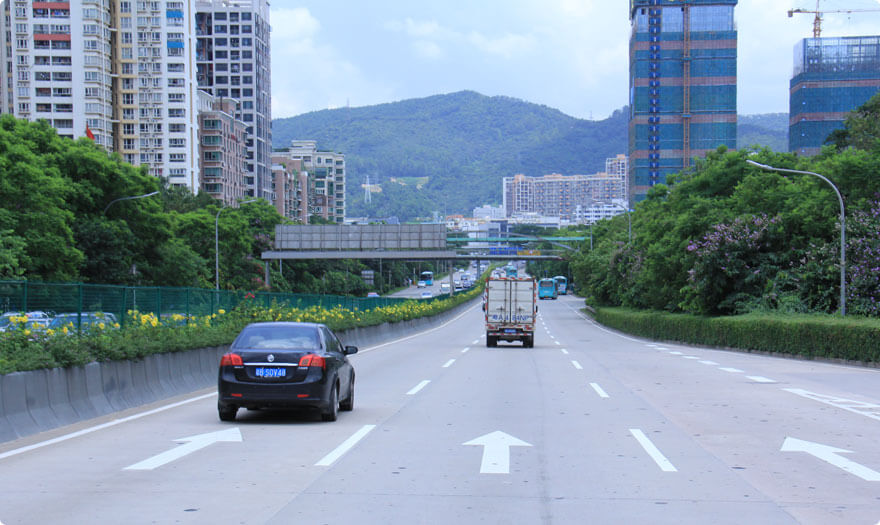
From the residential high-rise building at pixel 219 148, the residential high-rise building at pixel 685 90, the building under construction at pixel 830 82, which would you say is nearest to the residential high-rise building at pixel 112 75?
the residential high-rise building at pixel 219 148

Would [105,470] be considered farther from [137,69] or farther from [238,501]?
[137,69]

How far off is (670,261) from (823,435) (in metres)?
38.0

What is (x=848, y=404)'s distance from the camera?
15727mm

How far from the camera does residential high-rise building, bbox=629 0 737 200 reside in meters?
160

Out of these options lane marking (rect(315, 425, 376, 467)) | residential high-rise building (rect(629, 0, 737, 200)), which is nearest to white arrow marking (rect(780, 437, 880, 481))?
lane marking (rect(315, 425, 376, 467))

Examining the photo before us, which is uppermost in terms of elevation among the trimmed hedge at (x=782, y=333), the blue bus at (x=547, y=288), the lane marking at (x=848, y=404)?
the lane marking at (x=848, y=404)

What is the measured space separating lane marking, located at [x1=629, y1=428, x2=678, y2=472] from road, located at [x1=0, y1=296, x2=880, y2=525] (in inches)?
2.7

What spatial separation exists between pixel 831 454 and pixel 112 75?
113 metres

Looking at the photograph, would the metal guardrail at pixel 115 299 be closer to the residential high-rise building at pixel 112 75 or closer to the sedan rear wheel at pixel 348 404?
the sedan rear wheel at pixel 348 404

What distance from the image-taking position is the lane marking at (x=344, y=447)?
9703 millimetres

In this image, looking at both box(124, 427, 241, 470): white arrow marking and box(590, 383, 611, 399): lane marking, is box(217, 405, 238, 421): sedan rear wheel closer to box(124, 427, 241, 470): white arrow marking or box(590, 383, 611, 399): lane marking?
box(124, 427, 241, 470): white arrow marking

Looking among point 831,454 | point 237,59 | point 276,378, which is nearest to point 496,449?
point 276,378

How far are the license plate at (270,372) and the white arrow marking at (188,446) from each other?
78 cm

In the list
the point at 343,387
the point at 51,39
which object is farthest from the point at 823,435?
the point at 51,39
